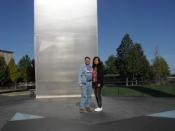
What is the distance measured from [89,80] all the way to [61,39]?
5.19m

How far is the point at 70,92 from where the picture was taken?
15516mm

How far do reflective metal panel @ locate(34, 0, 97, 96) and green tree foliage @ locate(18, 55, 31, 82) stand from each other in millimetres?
47065

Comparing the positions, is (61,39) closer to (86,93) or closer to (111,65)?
(86,93)

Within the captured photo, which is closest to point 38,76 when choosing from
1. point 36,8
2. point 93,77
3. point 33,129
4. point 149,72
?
point 36,8

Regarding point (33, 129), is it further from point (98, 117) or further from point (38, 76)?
point (38, 76)

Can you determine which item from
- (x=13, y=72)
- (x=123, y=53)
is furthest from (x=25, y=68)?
(x=123, y=53)

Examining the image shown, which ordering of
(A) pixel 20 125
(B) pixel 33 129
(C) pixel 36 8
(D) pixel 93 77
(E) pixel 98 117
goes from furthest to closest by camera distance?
1. (C) pixel 36 8
2. (D) pixel 93 77
3. (E) pixel 98 117
4. (A) pixel 20 125
5. (B) pixel 33 129

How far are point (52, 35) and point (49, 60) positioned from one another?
1.16m

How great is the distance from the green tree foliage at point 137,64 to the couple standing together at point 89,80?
5181 centimetres

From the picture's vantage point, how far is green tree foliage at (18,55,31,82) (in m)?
63.4

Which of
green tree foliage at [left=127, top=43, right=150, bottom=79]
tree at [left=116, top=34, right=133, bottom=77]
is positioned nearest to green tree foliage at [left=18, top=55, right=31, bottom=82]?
tree at [left=116, top=34, right=133, bottom=77]

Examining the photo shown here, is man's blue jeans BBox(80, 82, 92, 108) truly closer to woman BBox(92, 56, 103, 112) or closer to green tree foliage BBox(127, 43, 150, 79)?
woman BBox(92, 56, 103, 112)

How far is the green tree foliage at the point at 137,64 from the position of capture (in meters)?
62.2

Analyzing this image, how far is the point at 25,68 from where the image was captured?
65438 mm
